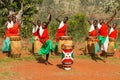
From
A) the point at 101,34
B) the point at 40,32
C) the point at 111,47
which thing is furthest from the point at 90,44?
the point at 40,32

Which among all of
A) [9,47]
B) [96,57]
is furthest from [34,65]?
[96,57]

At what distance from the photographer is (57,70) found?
38.4 feet

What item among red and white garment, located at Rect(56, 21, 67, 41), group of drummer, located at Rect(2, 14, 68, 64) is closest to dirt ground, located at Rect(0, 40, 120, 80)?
group of drummer, located at Rect(2, 14, 68, 64)

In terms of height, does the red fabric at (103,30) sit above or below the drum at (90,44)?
above

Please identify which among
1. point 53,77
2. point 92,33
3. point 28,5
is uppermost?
point 28,5

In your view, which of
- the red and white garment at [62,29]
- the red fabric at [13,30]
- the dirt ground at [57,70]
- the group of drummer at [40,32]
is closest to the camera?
the dirt ground at [57,70]

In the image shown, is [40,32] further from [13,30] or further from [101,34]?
[101,34]

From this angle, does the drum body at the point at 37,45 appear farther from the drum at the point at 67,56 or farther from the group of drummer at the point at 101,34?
the drum at the point at 67,56

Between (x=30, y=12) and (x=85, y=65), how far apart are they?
40.1 feet

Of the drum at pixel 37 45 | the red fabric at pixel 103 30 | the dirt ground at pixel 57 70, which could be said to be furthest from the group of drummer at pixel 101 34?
the drum at pixel 37 45

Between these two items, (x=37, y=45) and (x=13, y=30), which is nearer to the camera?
(x=13, y=30)

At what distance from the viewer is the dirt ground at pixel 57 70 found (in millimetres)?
10617

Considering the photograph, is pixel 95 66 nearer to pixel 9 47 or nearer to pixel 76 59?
pixel 76 59

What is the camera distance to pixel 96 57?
49.6ft
